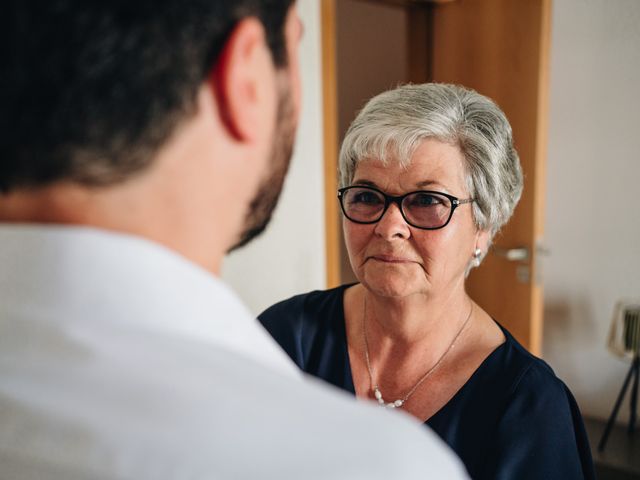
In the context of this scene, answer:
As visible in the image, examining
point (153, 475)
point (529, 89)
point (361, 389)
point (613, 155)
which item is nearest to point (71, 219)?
point (153, 475)

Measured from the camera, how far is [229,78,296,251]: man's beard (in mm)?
472

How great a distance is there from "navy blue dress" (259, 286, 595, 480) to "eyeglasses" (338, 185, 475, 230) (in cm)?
27

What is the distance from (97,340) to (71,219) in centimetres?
9

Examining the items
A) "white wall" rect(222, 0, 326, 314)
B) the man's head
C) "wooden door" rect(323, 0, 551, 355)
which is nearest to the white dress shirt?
the man's head

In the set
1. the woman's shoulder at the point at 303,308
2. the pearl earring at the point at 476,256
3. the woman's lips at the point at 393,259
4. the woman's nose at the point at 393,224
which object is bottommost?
the woman's shoulder at the point at 303,308

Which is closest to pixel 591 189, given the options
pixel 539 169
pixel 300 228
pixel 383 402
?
pixel 539 169

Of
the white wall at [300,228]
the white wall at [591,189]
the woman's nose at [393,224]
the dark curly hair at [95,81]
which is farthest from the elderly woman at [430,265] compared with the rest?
the white wall at [591,189]

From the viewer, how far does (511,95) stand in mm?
2604

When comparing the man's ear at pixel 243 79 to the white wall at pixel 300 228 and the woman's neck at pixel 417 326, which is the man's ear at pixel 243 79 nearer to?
the woman's neck at pixel 417 326

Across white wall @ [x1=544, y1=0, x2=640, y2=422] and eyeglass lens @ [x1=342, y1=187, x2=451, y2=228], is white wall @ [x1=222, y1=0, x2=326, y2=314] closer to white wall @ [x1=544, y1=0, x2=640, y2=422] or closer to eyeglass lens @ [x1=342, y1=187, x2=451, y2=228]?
eyeglass lens @ [x1=342, y1=187, x2=451, y2=228]

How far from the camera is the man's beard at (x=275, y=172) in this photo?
1.55ft

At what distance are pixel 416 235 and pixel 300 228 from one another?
147cm

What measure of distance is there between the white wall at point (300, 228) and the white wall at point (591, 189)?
1.50 meters

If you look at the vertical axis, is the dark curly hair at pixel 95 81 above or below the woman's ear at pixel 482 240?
above
